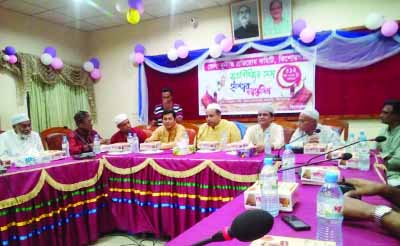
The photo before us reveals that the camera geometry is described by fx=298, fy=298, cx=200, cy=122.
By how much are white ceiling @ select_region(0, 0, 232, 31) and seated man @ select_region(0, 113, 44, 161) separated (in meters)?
1.86

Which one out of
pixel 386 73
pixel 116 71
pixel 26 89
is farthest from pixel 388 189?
pixel 116 71

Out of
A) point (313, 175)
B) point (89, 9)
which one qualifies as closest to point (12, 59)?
point (89, 9)

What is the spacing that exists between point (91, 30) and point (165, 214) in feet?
13.8

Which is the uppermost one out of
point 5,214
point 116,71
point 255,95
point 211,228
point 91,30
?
point 91,30

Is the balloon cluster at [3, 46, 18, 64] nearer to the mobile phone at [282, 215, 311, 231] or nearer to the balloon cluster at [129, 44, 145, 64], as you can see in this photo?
the balloon cluster at [129, 44, 145, 64]

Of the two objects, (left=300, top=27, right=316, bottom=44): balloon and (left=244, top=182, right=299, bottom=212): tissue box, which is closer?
(left=244, top=182, right=299, bottom=212): tissue box

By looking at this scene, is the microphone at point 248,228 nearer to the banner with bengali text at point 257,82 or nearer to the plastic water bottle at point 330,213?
the plastic water bottle at point 330,213

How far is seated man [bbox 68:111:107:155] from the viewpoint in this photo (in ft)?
10.3

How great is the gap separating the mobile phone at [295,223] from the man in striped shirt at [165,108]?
3.30 m

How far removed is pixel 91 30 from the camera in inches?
217

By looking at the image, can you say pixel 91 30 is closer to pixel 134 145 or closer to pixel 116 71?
pixel 116 71

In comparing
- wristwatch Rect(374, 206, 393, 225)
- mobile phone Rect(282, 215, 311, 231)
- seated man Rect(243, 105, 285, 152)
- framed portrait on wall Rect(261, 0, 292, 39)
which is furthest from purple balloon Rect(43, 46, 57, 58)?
wristwatch Rect(374, 206, 393, 225)

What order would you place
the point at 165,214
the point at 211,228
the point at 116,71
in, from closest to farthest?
the point at 211,228 < the point at 165,214 < the point at 116,71

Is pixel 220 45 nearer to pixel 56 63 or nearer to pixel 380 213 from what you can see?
pixel 56 63
